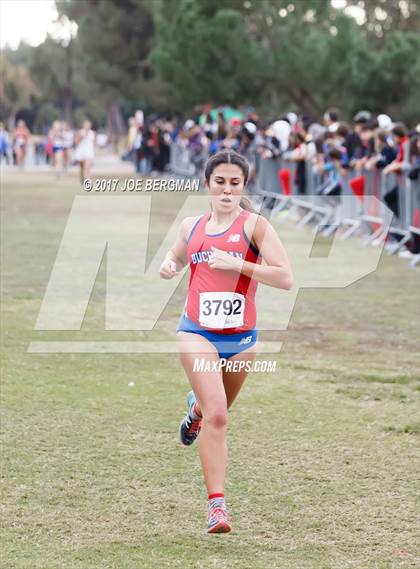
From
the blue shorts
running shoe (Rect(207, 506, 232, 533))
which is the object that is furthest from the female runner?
running shoe (Rect(207, 506, 232, 533))

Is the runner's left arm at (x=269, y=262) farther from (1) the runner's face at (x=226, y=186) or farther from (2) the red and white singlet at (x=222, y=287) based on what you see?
(1) the runner's face at (x=226, y=186)

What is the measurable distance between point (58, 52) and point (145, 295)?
77697 millimetres

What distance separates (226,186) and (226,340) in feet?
2.40

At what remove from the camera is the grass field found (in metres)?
5.20

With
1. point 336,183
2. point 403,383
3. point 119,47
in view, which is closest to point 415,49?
point 336,183

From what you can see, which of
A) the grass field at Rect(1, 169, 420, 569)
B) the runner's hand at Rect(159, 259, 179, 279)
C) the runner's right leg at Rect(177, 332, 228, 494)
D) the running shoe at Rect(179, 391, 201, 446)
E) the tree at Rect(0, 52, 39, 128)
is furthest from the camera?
the tree at Rect(0, 52, 39, 128)

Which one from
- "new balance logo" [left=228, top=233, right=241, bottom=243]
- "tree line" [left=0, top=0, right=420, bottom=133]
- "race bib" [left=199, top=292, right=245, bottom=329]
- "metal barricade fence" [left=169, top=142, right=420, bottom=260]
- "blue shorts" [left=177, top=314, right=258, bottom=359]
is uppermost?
"new balance logo" [left=228, top=233, right=241, bottom=243]

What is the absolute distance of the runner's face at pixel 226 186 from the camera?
550 centimetres

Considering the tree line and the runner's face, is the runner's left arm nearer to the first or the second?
the runner's face

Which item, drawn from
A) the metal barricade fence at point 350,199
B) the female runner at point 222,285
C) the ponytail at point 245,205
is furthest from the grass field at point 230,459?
the metal barricade fence at point 350,199

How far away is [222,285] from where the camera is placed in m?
5.48

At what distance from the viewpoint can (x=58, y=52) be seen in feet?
288

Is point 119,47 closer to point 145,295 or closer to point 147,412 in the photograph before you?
point 145,295

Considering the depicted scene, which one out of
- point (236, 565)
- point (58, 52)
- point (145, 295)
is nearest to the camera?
point (236, 565)
